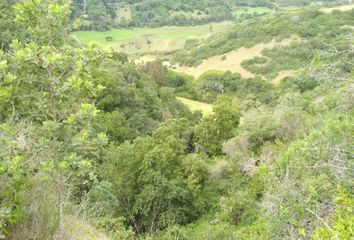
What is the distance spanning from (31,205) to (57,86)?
143 cm

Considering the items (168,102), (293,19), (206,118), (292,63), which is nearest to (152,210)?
(206,118)

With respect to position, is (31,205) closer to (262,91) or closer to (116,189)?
(116,189)

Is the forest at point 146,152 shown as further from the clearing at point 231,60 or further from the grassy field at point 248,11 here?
the grassy field at point 248,11

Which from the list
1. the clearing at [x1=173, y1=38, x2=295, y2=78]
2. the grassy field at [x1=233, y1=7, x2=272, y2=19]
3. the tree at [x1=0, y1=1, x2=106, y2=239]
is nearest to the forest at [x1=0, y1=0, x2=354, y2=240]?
the tree at [x1=0, y1=1, x2=106, y2=239]

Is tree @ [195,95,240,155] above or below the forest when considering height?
below

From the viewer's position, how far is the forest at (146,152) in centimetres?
463

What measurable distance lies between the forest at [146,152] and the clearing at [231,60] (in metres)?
13.9

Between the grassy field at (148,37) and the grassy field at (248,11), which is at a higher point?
the grassy field at (148,37)

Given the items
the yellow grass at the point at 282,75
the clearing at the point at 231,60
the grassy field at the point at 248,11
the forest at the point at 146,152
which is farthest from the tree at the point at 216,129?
the grassy field at the point at 248,11

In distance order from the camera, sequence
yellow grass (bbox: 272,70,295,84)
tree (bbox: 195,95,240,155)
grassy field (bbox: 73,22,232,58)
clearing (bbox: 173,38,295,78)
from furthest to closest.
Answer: grassy field (bbox: 73,22,232,58) → clearing (bbox: 173,38,295,78) → yellow grass (bbox: 272,70,295,84) → tree (bbox: 195,95,240,155)

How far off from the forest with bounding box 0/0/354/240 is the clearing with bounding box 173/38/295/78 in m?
13.9

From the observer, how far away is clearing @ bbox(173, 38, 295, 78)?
6072cm

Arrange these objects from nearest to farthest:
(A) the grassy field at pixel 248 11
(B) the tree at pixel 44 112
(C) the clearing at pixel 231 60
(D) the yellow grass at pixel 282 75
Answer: (B) the tree at pixel 44 112
(D) the yellow grass at pixel 282 75
(C) the clearing at pixel 231 60
(A) the grassy field at pixel 248 11

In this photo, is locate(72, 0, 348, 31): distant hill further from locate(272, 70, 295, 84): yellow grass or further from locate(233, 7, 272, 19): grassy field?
locate(272, 70, 295, 84): yellow grass
